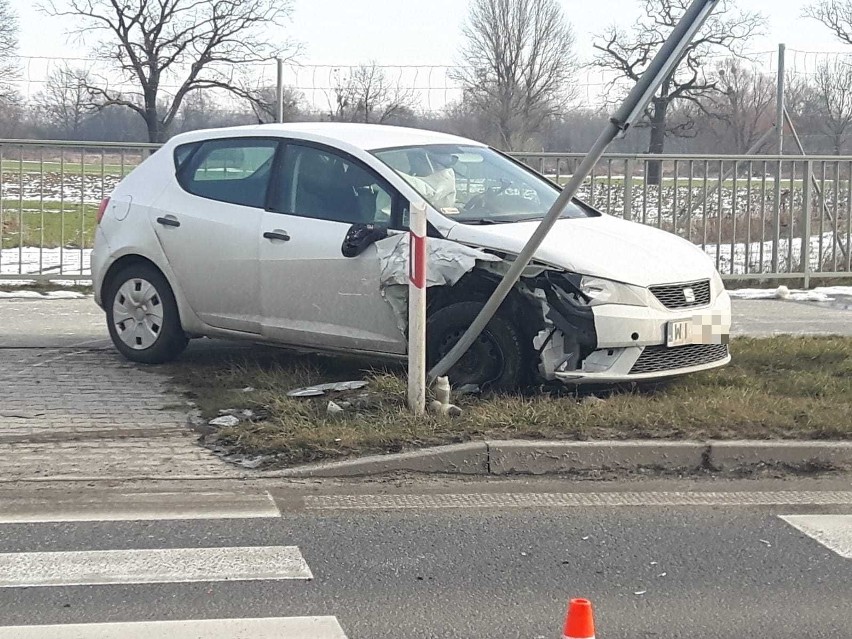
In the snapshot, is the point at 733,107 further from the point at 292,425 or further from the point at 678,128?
the point at 292,425

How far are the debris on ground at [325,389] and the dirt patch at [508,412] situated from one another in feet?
0.25

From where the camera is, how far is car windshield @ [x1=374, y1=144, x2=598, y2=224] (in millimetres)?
7230

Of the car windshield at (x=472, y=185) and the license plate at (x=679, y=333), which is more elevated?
the car windshield at (x=472, y=185)

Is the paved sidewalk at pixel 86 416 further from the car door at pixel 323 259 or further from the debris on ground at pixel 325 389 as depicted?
the car door at pixel 323 259

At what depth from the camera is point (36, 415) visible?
6770mm

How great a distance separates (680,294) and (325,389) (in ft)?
7.38

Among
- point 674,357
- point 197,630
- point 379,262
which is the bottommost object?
point 197,630

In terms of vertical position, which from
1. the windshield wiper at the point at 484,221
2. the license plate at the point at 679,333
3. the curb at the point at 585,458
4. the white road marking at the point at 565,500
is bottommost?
the white road marking at the point at 565,500

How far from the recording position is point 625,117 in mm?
5945

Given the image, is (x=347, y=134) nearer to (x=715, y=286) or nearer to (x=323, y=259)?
(x=323, y=259)

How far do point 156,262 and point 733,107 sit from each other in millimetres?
15613

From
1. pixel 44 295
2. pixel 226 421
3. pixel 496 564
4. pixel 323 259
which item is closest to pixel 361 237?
pixel 323 259

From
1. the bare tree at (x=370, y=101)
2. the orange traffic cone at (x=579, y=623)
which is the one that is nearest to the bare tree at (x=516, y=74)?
the bare tree at (x=370, y=101)

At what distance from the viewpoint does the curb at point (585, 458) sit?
584 centimetres
